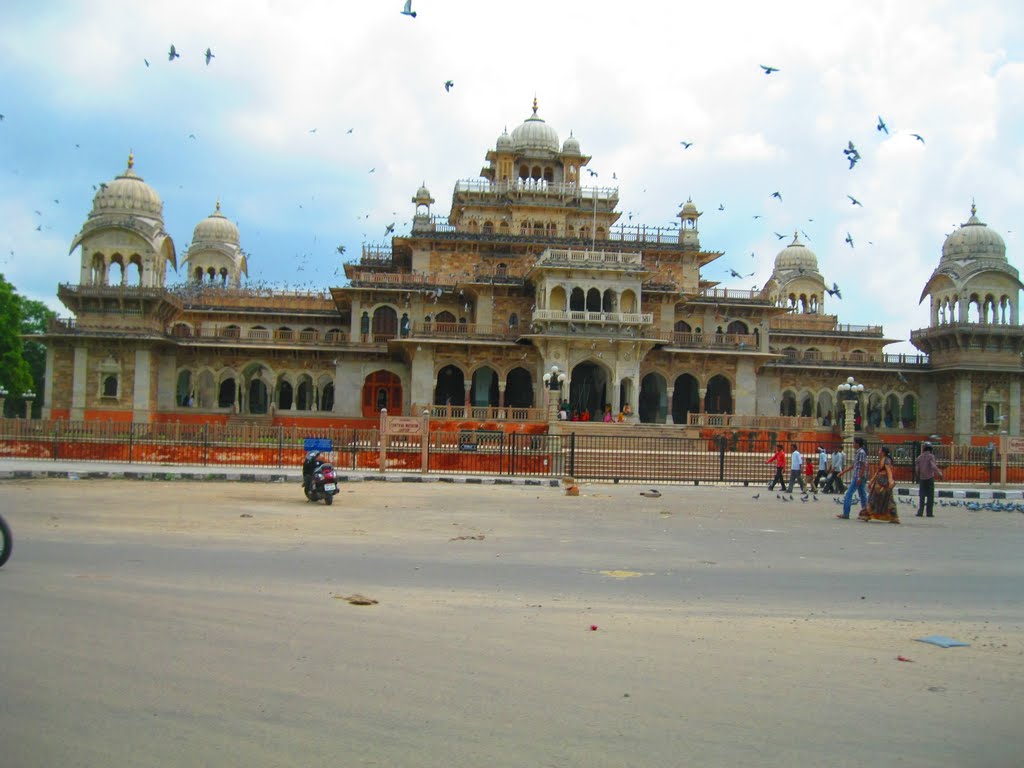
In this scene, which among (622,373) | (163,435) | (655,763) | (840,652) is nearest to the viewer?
(655,763)

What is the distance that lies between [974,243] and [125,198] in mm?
42224

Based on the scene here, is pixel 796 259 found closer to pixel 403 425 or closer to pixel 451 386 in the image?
pixel 451 386

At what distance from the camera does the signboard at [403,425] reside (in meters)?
24.0

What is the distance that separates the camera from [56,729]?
427cm

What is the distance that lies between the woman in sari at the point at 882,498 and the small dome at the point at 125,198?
37004 mm

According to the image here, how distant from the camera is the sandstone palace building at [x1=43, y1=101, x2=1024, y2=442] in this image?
40281 millimetres

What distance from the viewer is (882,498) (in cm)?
1570

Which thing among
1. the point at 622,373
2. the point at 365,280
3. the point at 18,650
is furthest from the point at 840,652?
the point at 365,280

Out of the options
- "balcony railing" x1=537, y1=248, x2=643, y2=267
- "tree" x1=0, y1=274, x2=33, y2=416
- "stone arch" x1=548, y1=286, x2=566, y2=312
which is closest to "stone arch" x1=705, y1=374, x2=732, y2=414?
"balcony railing" x1=537, y1=248, x2=643, y2=267

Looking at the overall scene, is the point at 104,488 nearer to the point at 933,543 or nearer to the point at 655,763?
the point at 933,543

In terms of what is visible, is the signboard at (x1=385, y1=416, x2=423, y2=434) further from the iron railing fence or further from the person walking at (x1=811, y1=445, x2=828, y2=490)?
the person walking at (x1=811, y1=445, x2=828, y2=490)

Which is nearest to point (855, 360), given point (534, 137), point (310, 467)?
point (534, 137)

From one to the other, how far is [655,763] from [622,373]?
1394 inches

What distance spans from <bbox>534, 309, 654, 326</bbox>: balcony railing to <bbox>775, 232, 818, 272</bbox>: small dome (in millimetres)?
24073
